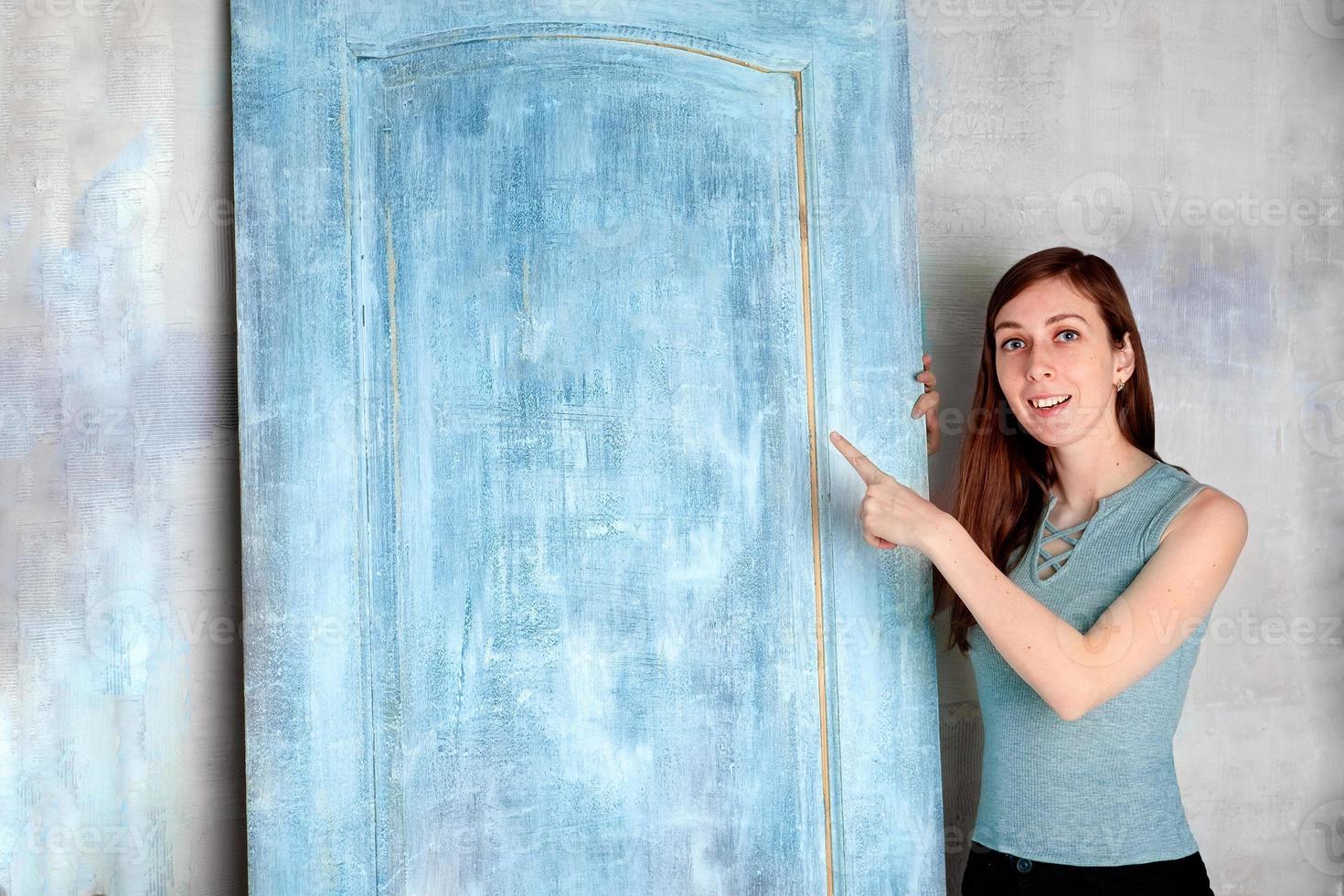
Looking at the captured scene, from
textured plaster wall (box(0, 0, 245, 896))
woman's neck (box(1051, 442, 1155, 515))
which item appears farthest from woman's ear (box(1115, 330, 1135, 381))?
textured plaster wall (box(0, 0, 245, 896))

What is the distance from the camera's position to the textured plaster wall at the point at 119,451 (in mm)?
1530

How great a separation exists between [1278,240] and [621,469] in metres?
1.42

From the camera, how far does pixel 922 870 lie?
153cm

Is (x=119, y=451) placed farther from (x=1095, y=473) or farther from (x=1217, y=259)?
(x=1217, y=259)

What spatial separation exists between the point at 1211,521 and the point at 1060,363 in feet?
0.98

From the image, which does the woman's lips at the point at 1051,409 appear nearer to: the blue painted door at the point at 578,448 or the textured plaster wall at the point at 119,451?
the blue painted door at the point at 578,448

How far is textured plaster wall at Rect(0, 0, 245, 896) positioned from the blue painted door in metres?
0.17

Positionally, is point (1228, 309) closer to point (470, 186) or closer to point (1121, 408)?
point (1121, 408)

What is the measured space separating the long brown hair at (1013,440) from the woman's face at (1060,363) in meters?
0.02

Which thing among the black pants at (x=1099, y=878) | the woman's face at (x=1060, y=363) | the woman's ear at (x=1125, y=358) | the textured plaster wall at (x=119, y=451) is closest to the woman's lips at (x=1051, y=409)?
the woman's face at (x=1060, y=363)

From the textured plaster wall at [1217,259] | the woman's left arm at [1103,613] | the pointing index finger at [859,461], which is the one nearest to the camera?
the woman's left arm at [1103,613]

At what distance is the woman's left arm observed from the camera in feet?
4.37

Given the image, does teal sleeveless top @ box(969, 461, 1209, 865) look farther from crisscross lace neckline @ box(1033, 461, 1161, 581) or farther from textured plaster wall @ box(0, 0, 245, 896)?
textured plaster wall @ box(0, 0, 245, 896)

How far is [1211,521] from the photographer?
1.39m
